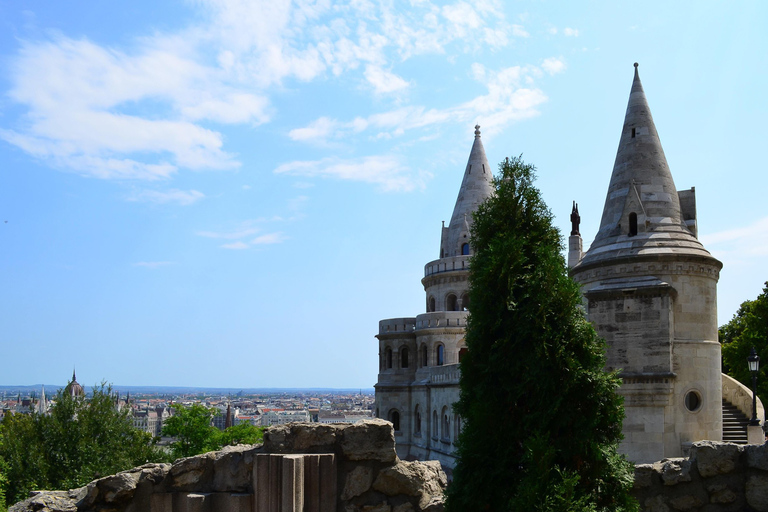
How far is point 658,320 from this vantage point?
1555 cm

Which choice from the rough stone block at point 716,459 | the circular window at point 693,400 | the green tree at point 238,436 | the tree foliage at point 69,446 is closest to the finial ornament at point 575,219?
the circular window at point 693,400

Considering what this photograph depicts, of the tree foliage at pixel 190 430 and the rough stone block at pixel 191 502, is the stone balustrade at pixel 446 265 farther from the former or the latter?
the rough stone block at pixel 191 502

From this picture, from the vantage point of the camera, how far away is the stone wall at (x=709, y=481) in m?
6.37

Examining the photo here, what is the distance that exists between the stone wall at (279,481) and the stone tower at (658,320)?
998 cm

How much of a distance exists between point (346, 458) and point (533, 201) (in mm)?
2935

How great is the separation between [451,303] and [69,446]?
80.1 ft

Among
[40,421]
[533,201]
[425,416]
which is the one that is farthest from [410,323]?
[533,201]

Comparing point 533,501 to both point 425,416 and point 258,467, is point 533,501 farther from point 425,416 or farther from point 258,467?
point 425,416

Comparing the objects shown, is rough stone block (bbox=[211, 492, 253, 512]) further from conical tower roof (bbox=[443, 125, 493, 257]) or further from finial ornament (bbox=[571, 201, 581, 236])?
conical tower roof (bbox=[443, 125, 493, 257])

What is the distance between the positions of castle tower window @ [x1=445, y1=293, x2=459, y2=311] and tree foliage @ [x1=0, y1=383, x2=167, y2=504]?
22.0m

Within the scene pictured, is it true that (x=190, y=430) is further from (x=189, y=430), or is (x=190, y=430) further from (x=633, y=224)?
(x=633, y=224)

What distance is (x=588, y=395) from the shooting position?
20.0 ft

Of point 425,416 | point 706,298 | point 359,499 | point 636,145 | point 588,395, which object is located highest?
point 636,145

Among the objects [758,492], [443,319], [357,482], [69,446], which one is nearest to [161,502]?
[357,482]
